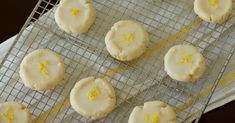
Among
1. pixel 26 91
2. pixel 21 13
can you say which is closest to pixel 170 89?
pixel 26 91

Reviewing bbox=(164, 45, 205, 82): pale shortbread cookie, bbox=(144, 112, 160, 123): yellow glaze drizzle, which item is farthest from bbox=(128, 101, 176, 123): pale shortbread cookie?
bbox=(164, 45, 205, 82): pale shortbread cookie

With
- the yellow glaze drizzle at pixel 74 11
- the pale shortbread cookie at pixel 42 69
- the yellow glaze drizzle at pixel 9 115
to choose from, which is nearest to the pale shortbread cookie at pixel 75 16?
the yellow glaze drizzle at pixel 74 11

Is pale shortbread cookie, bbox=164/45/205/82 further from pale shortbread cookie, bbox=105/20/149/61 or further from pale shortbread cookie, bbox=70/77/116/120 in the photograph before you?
pale shortbread cookie, bbox=70/77/116/120

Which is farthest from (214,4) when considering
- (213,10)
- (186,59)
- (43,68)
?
(43,68)

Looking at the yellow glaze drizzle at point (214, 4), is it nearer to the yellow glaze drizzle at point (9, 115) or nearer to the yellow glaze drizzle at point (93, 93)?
the yellow glaze drizzle at point (93, 93)

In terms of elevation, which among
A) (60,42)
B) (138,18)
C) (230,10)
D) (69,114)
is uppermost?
(230,10)

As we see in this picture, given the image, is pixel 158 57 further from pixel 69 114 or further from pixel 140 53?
pixel 69 114
